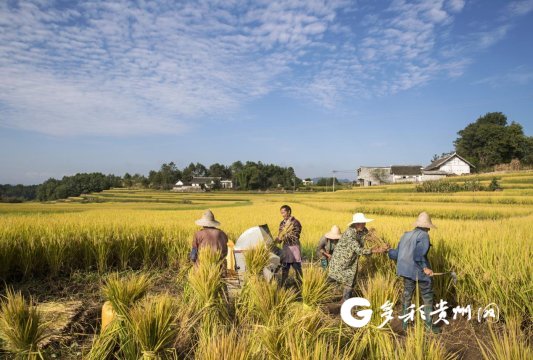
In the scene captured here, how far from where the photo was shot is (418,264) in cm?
440

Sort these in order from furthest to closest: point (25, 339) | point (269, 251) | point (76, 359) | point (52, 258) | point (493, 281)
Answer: point (52, 258) → point (269, 251) → point (493, 281) → point (76, 359) → point (25, 339)

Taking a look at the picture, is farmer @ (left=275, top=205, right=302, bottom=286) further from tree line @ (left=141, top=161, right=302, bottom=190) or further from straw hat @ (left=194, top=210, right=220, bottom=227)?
tree line @ (left=141, top=161, right=302, bottom=190)

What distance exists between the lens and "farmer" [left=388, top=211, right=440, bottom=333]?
4352mm

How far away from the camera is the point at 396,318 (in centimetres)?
488

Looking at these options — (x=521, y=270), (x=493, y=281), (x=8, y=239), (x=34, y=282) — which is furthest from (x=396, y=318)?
(x=8, y=239)

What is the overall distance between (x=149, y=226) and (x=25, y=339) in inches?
237

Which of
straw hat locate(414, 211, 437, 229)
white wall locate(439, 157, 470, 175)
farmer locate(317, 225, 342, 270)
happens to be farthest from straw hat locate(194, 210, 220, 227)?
white wall locate(439, 157, 470, 175)

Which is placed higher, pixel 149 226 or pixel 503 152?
pixel 503 152

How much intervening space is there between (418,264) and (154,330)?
322cm

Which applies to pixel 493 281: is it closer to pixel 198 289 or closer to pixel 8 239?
pixel 198 289

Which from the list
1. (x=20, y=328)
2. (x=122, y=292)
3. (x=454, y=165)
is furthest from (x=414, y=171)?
(x=20, y=328)

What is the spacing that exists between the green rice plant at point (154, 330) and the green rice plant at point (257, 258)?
7.68 ft

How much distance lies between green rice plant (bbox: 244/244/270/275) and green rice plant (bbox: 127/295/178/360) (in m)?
2.34

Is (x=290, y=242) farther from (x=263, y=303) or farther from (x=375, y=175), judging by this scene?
(x=375, y=175)
